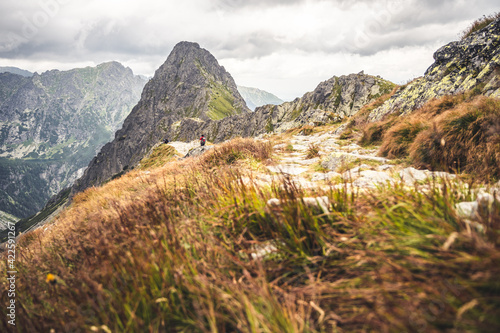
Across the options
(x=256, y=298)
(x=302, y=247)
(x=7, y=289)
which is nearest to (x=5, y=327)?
(x=7, y=289)

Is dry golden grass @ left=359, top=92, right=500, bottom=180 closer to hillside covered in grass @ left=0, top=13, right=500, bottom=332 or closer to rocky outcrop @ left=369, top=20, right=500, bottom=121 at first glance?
hillside covered in grass @ left=0, top=13, right=500, bottom=332

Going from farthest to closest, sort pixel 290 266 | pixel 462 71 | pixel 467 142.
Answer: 1. pixel 462 71
2. pixel 467 142
3. pixel 290 266

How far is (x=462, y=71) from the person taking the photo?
34.2ft

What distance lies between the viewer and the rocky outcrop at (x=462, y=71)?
869cm

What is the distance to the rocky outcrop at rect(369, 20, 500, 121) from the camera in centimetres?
869

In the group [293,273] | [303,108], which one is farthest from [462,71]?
[303,108]

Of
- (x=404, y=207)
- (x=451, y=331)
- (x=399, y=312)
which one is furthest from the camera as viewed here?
(x=404, y=207)

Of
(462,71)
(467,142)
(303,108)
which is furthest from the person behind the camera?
(303,108)

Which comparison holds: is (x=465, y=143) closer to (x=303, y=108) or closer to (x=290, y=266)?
(x=290, y=266)

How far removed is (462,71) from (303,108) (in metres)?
118

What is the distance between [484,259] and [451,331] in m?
0.55

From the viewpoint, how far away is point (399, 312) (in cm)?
151

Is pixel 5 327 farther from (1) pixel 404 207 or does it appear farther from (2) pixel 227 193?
(1) pixel 404 207

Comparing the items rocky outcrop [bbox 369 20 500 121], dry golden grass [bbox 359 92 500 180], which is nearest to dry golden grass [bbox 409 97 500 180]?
dry golden grass [bbox 359 92 500 180]
